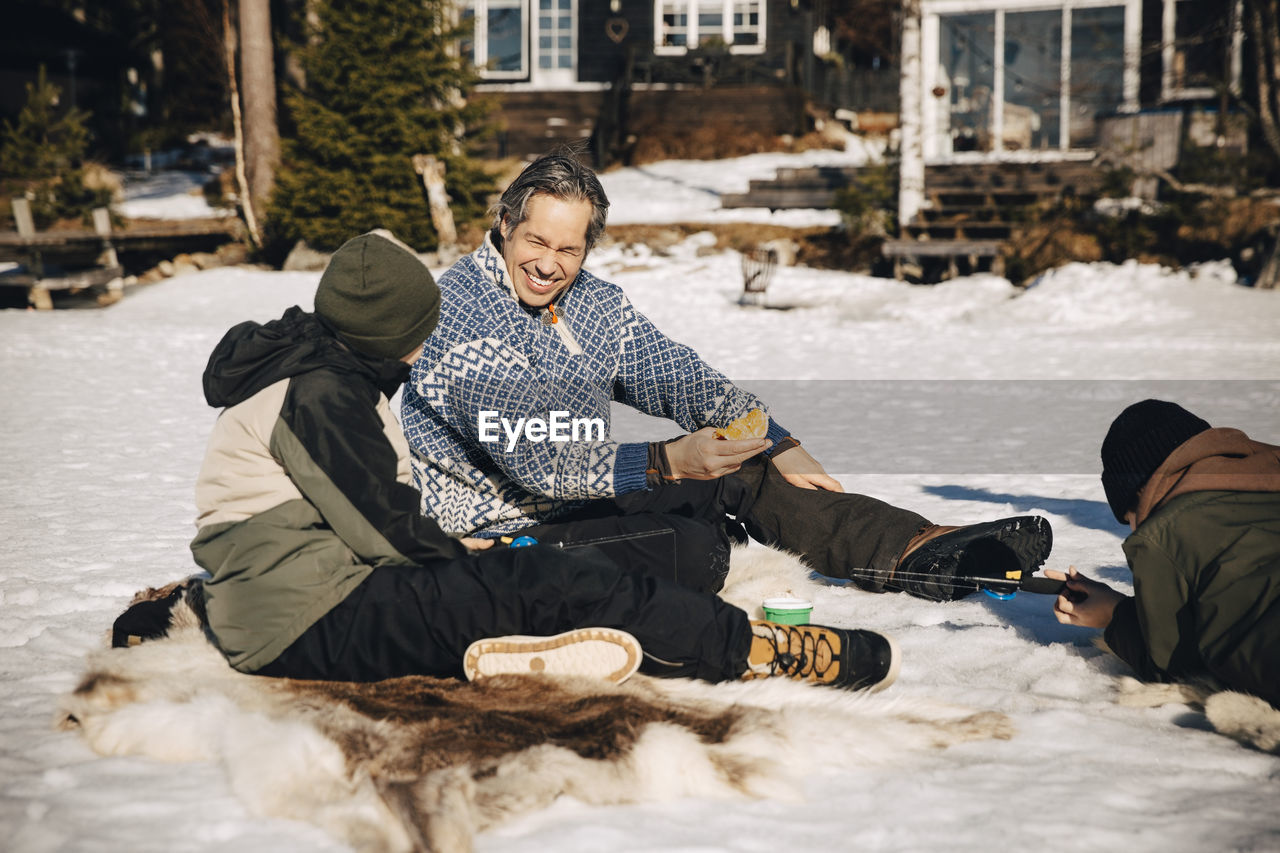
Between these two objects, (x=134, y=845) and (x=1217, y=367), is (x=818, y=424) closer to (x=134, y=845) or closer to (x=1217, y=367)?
(x=1217, y=367)

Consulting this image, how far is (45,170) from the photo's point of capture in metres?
17.2

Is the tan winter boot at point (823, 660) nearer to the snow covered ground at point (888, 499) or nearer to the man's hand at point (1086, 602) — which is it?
the snow covered ground at point (888, 499)

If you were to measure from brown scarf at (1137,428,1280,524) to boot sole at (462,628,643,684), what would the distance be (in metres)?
1.30

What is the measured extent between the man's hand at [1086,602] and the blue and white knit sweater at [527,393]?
1.14 metres

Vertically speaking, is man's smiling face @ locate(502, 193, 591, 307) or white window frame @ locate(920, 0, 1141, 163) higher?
white window frame @ locate(920, 0, 1141, 163)

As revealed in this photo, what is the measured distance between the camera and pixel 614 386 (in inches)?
150

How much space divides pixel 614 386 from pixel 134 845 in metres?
2.12

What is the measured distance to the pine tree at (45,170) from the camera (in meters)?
16.5

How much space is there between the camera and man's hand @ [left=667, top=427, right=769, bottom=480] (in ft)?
9.95

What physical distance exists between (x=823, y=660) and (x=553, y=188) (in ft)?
4.95

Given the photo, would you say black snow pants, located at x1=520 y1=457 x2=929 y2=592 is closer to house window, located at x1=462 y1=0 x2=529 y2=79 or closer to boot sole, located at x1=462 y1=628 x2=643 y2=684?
boot sole, located at x1=462 y1=628 x2=643 y2=684

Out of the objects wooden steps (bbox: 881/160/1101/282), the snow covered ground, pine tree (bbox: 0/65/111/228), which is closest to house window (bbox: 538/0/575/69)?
pine tree (bbox: 0/65/111/228)

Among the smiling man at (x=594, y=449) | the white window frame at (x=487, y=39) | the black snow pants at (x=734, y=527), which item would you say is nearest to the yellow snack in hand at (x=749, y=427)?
the smiling man at (x=594, y=449)

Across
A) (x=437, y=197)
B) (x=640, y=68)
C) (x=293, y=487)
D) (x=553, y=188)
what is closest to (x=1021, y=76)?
(x=640, y=68)
